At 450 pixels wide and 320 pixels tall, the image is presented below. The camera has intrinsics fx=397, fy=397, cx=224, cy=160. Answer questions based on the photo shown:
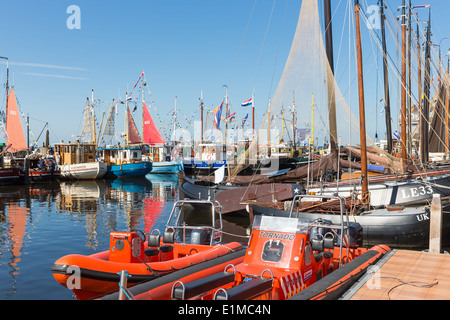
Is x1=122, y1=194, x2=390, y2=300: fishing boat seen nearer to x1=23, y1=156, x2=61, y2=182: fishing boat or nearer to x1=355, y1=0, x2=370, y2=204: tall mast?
x1=355, y1=0, x2=370, y2=204: tall mast

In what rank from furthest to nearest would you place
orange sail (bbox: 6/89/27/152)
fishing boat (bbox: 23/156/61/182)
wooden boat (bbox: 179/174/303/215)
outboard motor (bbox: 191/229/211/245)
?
orange sail (bbox: 6/89/27/152)
fishing boat (bbox: 23/156/61/182)
wooden boat (bbox: 179/174/303/215)
outboard motor (bbox: 191/229/211/245)

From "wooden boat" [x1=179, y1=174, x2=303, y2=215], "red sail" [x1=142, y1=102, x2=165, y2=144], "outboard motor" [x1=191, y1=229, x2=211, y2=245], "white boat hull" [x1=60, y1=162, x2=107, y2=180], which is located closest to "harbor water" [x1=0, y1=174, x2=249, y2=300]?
"wooden boat" [x1=179, y1=174, x2=303, y2=215]

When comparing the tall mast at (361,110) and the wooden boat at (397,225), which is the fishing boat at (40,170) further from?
the tall mast at (361,110)

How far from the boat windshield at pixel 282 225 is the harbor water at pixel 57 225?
551 cm

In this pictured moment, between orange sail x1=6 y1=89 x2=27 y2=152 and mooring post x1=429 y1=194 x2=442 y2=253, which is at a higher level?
orange sail x1=6 y1=89 x2=27 y2=152

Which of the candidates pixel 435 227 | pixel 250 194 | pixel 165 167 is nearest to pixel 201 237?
pixel 435 227

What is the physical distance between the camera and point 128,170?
53.7 m

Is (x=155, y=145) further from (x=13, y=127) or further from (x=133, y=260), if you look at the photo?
(x=133, y=260)

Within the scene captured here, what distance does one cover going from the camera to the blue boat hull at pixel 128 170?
52.9 meters

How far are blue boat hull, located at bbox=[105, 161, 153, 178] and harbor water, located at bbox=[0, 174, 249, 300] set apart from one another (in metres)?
14.5

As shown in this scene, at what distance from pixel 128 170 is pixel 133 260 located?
151 feet

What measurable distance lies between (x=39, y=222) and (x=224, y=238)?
10319mm

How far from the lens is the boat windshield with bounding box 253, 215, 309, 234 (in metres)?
8.05
